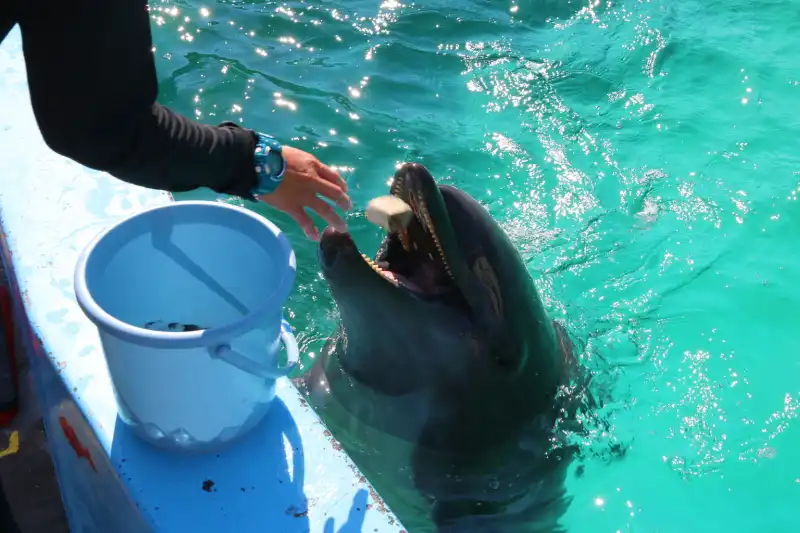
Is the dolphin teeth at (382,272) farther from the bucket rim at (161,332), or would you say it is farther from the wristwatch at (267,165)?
the bucket rim at (161,332)

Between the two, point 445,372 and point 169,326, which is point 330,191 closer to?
point 169,326

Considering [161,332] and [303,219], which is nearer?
[161,332]

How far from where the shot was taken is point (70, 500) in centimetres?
336

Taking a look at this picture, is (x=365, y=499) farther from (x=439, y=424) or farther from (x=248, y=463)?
(x=439, y=424)

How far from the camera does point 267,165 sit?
238 cm

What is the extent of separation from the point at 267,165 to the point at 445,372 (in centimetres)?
133

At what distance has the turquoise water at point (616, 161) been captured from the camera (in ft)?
14.9

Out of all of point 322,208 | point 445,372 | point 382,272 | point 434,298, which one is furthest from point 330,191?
point 445,372

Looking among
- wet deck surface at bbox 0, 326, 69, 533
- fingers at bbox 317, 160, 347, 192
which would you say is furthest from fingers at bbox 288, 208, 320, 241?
wet deck surface at bbox 0, 326, 69, 533

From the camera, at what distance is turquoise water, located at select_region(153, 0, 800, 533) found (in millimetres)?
4527

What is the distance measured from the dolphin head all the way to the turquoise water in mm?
1127

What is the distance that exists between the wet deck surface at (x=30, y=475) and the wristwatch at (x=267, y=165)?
2239 millimetres

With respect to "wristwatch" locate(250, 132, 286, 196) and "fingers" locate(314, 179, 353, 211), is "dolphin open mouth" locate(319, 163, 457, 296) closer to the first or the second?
"fingers" locate(314, 179, 353, 211)

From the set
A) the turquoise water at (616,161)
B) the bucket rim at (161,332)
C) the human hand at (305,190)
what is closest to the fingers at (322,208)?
the human hand at (305,190)
